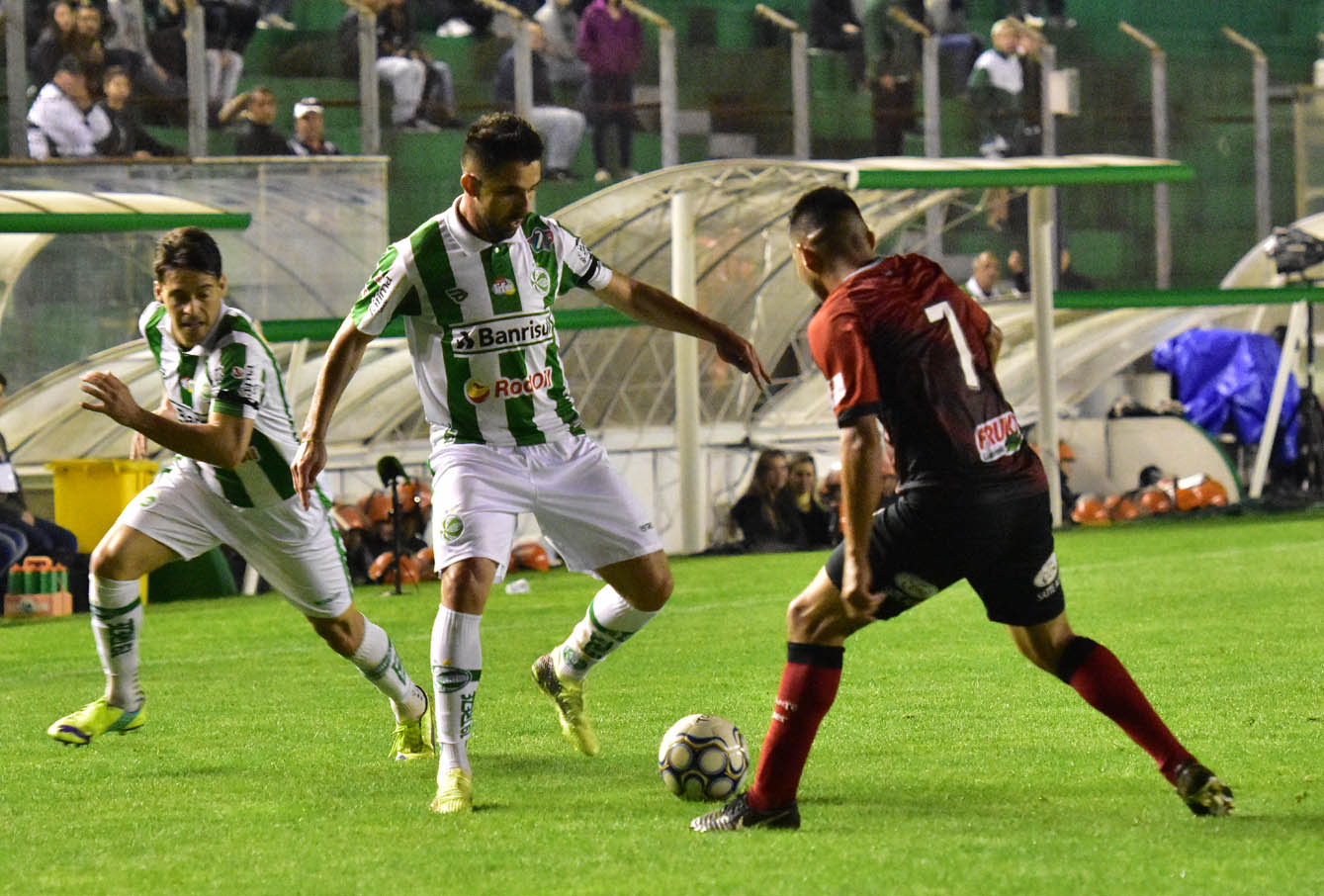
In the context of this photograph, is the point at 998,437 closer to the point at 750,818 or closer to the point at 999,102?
the point at 750,818

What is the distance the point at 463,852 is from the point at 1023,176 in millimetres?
12578

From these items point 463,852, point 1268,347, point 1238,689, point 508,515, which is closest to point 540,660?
point 508,515

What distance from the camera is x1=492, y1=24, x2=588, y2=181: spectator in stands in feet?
64.2

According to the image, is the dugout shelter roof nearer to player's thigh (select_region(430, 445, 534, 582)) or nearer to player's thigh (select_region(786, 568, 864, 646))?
player's thigh (select_region(430, 445, 534, 582))

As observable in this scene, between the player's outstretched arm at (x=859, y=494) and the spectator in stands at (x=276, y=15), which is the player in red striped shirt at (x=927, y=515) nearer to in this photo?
the player's outstretched arm at (x=859, y=494)

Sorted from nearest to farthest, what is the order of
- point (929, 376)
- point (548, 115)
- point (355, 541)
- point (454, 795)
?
point (929, 376) < point (454, 795) < point (355, 541) < point (548, 115)

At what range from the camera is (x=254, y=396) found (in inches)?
258

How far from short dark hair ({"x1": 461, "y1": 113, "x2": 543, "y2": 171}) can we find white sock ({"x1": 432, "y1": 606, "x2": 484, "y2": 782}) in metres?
1.31

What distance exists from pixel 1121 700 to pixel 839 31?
18827 millimetres

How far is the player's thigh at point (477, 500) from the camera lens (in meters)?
5.91

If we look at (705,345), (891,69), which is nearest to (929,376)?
(705,345)

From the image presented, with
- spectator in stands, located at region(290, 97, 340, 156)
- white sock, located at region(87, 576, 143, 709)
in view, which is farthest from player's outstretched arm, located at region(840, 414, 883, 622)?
spectator in stands, located at region(290, 97, 340, 156)

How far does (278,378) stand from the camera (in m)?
6.93

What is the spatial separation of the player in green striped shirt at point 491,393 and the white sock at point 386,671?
0.74 m
